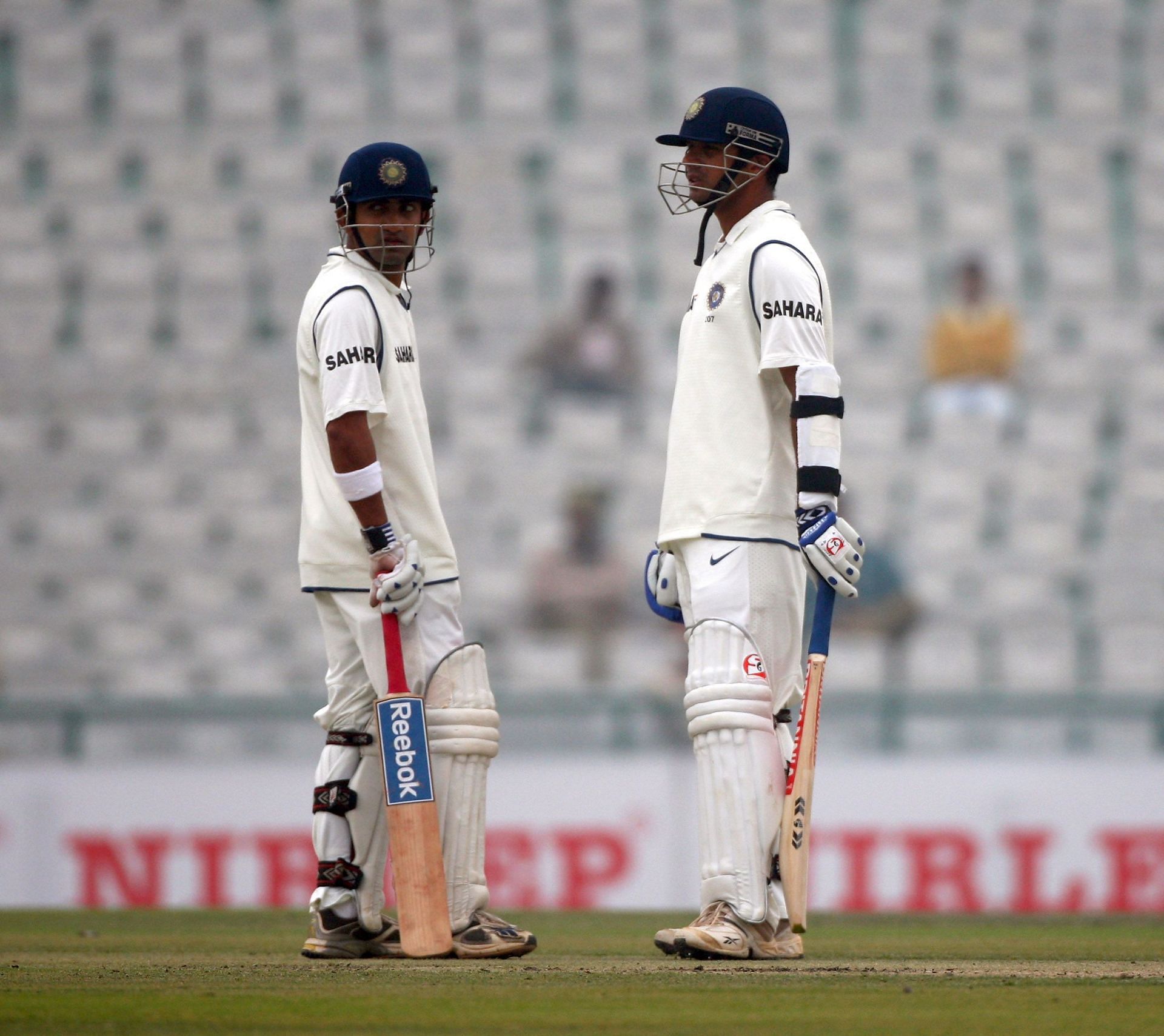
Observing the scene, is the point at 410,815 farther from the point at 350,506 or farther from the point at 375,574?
the point at 350,506

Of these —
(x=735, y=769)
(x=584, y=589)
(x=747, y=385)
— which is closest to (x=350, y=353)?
(x=747, y=385)

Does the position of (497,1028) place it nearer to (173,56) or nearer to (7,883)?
(7,883)

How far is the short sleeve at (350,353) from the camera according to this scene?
412 cm

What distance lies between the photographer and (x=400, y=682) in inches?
162

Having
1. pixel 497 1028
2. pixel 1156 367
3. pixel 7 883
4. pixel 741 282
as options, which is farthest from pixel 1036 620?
pixel 497 1028

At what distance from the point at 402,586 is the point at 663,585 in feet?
2.05

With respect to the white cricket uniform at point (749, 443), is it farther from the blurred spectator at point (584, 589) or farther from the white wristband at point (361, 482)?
the blurred spectator at point (584, 589)

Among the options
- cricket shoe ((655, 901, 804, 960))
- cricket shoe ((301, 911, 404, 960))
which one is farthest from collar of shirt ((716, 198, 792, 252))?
cricket shoe ((301, 911, 404, 960))

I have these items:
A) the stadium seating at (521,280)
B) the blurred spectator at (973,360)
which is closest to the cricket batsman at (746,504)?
the stadium seating at (521,280)

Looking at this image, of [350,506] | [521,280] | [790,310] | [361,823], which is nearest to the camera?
[790,310]

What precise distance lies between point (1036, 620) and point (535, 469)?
9.32 feet

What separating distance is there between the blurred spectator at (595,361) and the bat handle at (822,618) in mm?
6657

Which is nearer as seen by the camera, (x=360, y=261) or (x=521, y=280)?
(x=360, y=261)

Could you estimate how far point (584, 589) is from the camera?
955 centimetres
